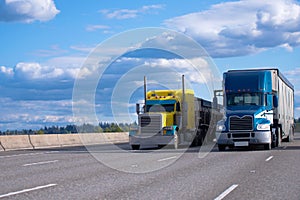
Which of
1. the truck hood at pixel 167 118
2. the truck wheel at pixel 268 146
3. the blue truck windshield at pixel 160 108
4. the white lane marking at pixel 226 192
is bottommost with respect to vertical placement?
the white lane marking at pixel 226 192

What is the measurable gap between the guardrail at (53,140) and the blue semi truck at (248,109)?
39.9 ft

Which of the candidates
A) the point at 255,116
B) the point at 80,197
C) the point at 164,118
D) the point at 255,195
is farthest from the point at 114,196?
the point at 164,118

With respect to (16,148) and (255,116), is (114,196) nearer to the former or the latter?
(255,116)

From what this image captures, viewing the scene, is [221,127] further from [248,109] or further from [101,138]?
[101,138]

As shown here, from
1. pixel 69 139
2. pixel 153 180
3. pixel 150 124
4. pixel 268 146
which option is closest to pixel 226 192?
pixel 153 180

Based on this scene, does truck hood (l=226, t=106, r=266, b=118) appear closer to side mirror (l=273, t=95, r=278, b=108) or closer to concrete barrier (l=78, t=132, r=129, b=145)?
side mirror (l=273, t=95, r=278, b=108)

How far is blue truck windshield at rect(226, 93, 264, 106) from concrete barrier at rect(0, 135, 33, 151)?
12749 mm

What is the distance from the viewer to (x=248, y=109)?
27625 millimetres

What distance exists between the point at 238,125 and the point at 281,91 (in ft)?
19.5

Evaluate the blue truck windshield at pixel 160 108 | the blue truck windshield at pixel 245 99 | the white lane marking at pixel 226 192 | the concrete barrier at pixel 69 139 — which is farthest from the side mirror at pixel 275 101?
the white lane marking at pixel 226 192

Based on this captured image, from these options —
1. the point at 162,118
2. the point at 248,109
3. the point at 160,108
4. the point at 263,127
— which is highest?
the point at 160,108

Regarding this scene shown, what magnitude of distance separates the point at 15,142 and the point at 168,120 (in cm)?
907

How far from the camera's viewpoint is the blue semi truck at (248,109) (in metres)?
27.3

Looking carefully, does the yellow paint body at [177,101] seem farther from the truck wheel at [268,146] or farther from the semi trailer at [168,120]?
the truck wheel at [268,146]
